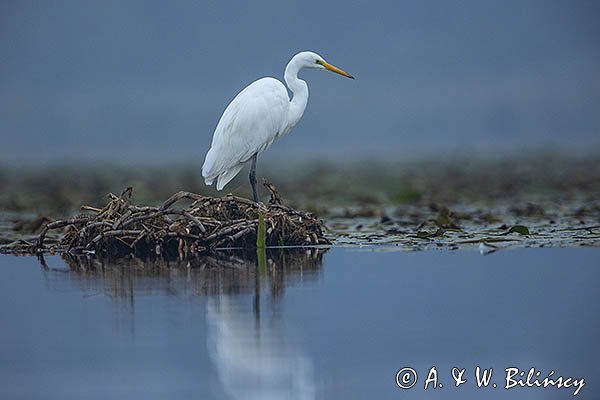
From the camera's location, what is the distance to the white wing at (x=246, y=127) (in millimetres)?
11523

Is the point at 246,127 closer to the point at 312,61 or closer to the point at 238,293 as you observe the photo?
the point at 312,61

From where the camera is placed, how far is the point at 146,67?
78562 mm

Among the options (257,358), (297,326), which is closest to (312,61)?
(297,326)

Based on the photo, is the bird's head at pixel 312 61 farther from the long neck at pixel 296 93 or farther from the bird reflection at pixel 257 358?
the bird reflection at pixel 257 358

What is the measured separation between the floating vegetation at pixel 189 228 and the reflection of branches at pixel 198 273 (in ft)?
0.43

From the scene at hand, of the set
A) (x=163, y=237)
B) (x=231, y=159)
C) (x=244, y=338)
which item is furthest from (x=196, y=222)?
(x=244, y=338)

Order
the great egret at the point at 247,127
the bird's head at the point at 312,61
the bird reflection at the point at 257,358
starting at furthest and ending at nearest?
1. the bird's head at the point at 312,61
2. the great egret at the point at 247,127
3. the bird reflection at the point at 257,358

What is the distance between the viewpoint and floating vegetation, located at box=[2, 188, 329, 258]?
10.1 m

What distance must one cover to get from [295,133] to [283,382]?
6153 centimetres

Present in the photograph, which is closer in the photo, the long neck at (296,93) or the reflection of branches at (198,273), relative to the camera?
the reflection of branches at (198,273)

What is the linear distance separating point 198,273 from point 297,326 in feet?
7.15

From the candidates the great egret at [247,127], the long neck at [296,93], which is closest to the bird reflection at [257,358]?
the great egret at [247,127]

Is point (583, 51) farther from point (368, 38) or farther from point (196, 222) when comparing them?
point (196, 222)

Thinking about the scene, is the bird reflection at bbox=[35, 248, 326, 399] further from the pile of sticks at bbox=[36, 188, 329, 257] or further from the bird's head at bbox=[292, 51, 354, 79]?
the bird's head at bbox=[292, 51, 354, 79]
